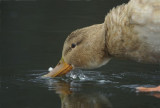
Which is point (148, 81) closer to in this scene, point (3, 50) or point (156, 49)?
point (156, 49)

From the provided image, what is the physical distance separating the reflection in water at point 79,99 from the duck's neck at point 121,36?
78cm

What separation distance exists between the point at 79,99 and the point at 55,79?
1.26 metres

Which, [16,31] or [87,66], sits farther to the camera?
[16,31]

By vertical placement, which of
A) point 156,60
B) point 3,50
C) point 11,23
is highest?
point 11,23

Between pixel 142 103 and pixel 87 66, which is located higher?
pixel 87 66

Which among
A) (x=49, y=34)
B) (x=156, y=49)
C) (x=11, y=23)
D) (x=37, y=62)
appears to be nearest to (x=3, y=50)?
(x=37, y=62)

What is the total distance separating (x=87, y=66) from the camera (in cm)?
671

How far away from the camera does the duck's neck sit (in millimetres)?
6016

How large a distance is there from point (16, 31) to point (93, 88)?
4.37 m

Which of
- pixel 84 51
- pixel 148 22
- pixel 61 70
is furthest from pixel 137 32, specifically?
pixel 61 70

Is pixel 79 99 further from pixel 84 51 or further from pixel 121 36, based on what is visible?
pixel 84 51

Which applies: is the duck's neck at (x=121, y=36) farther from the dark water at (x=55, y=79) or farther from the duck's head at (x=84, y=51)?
the dark water at (x=55, y=79)

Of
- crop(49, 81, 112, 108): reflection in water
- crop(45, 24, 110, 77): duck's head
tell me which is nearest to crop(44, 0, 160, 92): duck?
crop(45, 24, 110, 77): duck's head

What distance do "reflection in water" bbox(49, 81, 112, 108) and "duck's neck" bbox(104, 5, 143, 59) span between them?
0.78 m
